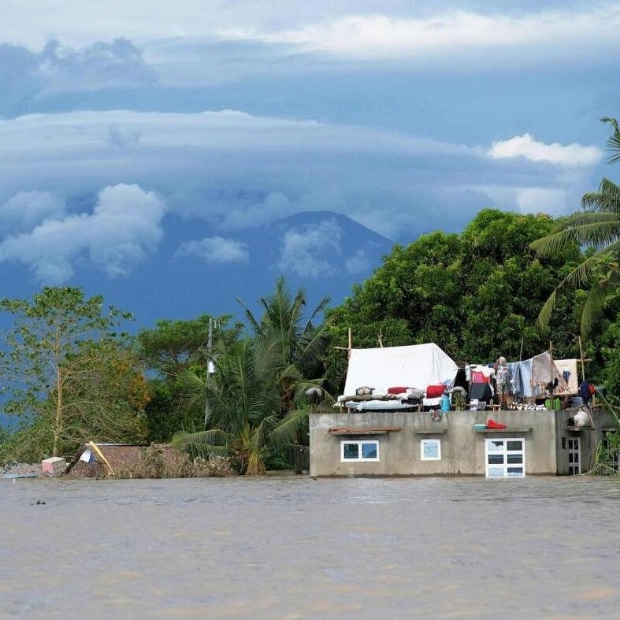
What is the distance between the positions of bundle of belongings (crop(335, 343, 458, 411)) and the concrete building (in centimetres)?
75

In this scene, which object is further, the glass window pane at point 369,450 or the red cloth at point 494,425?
the glass window pane at point 369,450

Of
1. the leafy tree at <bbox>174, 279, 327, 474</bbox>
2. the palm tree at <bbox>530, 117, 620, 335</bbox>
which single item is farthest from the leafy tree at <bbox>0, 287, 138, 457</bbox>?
the palm tree at <bbox>530, 117, 620, 335</bbox>

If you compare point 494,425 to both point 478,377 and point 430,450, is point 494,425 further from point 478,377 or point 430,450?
point 478,377

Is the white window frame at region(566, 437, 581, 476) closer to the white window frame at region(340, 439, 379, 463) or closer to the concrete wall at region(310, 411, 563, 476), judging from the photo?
the concrete wall at region(310, 411, 563, 476)

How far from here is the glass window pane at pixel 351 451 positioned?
42.8 metres

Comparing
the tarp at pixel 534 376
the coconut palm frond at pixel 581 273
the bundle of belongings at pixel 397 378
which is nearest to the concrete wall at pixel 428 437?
the bundle of belongings at pixel 397 378

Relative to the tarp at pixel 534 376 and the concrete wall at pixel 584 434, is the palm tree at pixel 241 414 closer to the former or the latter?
the tarp at pixel 534 376

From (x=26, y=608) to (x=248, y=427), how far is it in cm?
3434

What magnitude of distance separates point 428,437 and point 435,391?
7.21ft

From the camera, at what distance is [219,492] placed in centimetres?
3391

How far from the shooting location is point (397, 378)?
45.6 m

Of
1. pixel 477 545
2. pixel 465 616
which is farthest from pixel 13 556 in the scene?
pixel 465 616

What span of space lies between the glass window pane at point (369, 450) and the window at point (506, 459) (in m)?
3.93

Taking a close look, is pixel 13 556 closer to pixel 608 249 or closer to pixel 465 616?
pixel 465 616
